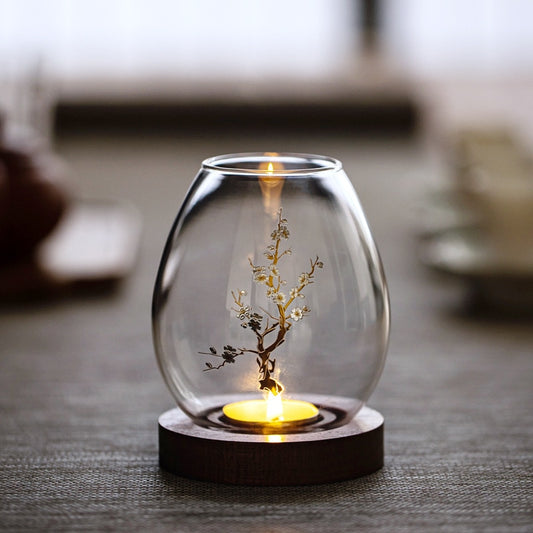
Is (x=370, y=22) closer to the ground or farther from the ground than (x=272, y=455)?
farther from the ground

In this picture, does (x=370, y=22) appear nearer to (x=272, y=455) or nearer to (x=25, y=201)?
(x=25, y=201)

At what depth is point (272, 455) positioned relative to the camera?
467 millimetres

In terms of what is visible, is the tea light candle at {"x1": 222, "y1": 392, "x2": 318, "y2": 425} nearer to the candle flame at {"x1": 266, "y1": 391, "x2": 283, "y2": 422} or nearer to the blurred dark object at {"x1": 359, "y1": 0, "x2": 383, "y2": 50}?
the candle flame at {"x1": 266, "y1": 391, "x2": 283, "y2": 422}

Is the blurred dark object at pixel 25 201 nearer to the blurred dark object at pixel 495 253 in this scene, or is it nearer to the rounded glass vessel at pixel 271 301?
the blurred dark object at pixel 495 253

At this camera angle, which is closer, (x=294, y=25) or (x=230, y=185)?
(x=230, y=185)

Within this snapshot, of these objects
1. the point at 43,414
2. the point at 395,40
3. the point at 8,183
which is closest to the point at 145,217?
the point at 8,183

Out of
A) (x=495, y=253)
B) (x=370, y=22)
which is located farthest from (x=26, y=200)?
(x=370, y=22)

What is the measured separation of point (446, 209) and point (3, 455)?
815mm

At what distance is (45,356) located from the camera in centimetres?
78

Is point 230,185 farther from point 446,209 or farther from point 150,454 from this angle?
point 446,209

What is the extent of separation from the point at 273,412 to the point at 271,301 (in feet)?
0.20

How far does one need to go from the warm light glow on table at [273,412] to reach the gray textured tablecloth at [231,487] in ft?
0.12

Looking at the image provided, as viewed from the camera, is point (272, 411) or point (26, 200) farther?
point (26, 200)

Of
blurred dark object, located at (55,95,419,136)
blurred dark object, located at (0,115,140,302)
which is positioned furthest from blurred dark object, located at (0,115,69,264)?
blurred dark object, located at (55,95,419,136)
